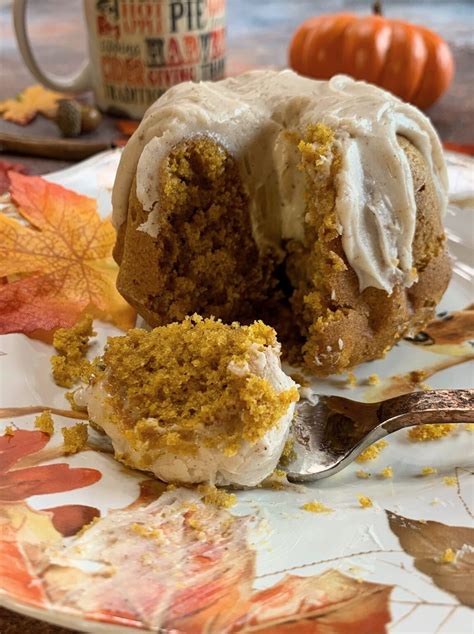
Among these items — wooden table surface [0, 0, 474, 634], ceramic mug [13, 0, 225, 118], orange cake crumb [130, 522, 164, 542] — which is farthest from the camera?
wooden table surface [0, 0, 474, 634]

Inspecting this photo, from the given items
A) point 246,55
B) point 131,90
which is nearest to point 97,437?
point 131,90

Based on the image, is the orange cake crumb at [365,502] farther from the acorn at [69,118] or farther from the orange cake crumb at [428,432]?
the acorn at [69,118]

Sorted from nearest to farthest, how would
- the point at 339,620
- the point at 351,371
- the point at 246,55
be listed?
the point at 339,620 < the point at 351,371 < the point at 246,55

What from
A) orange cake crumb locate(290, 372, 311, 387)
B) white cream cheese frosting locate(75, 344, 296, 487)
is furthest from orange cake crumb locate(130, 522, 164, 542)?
orange cake crumb locate(290, 372, 311, 387)

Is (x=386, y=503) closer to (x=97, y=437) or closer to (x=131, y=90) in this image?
(x=97, y=437)

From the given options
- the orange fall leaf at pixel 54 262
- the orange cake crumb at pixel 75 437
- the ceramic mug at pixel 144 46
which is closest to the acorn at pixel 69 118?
the ceramic mug at pixel 144 46

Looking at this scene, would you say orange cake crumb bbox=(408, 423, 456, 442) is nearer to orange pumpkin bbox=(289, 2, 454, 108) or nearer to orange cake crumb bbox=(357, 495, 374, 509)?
orange cake crumb bbox=(357, 495, 374, 509)
